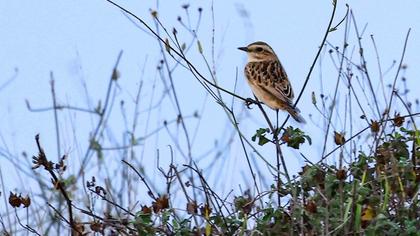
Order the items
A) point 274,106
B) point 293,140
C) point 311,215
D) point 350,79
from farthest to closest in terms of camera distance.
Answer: point 274,106 → point 350,79 → point 293,140 → point 311,215

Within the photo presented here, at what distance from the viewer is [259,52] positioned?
356 inches

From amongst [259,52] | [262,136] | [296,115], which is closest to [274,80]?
[259,52]

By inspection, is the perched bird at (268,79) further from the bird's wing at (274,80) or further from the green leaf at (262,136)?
the green leaf at (262,136)

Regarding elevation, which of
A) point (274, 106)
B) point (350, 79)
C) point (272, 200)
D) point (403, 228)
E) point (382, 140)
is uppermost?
point (274, 106)

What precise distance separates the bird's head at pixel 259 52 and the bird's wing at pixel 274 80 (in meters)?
0.12

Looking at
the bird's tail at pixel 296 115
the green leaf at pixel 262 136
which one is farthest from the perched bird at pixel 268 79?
the green leaf at pixel 262 136

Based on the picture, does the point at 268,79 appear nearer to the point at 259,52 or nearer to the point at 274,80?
the point at 274,80

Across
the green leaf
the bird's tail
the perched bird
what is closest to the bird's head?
the perched bird

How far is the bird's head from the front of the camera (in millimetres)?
8992

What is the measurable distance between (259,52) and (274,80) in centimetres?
77

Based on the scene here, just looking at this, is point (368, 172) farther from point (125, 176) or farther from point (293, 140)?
point (125, 176)

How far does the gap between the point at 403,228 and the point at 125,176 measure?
3.61 metres

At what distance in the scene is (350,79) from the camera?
21.2 ft

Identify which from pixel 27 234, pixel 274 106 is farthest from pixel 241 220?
pixel 274 106
